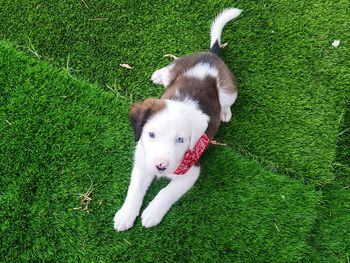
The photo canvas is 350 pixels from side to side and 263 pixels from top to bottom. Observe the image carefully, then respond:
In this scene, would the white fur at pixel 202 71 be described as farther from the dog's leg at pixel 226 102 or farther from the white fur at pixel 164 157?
the white fur at pixel 164 157

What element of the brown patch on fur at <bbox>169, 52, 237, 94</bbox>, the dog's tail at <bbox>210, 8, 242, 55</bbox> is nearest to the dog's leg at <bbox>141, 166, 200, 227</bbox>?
the brown patch on fur at <bbox>169, 52, 237, 94</bbox>

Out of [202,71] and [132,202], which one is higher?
[202,71]

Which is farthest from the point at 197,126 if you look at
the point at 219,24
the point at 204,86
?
the point at 219,24

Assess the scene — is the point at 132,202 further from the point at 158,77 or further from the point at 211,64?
the point at 211,64

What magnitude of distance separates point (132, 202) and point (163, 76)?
1.19 meters

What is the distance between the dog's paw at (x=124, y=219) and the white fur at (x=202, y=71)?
4.15 feet

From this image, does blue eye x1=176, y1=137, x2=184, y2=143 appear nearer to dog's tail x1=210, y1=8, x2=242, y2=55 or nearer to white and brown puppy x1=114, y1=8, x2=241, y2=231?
white and brown puppy x1=114, y1=8, x2=241, y2=231

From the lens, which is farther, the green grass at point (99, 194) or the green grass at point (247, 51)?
the green grass at point (247, 51)

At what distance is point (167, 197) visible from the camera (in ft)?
11.5

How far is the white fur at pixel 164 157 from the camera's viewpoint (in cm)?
284

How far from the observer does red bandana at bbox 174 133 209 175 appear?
322 centimetres

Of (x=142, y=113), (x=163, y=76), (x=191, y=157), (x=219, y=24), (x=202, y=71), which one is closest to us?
(x=142, y=113)

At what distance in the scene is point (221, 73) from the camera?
12.1ft

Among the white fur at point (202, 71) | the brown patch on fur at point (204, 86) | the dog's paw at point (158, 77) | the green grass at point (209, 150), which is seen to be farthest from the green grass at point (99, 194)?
the white fur at point (202, 71)
